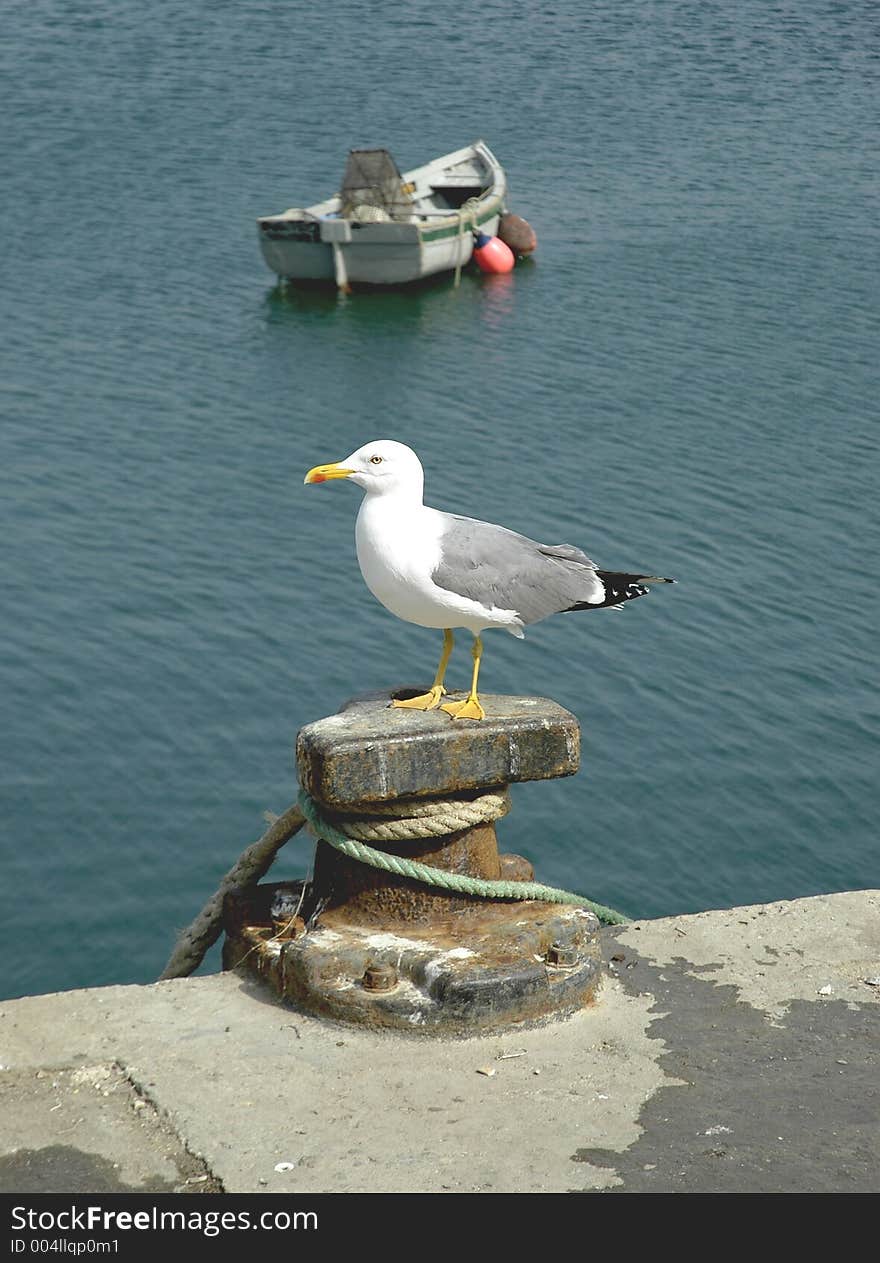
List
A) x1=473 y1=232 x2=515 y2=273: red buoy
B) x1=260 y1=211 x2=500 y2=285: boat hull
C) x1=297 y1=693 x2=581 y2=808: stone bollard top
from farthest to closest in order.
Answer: x1=473 y1=232 x2=515 y2=273: red buoy < x1=260 y1=211 x2=500 y2=285: boat hull < x1=297 y1=693 x2=581 y2=808: stone bollard top

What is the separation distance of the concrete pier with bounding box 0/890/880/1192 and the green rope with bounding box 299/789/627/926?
43cm

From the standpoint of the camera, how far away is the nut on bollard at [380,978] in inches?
205

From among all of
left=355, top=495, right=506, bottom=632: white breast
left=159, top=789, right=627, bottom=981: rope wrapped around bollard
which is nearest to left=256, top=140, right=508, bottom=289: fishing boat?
left=355, top=495, right=506, bottom=632: white breast

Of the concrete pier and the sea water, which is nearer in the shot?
the concrete pier

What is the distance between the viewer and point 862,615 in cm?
1700

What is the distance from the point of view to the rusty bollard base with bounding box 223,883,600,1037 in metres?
5.18

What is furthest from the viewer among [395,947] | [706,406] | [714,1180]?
[706,406]

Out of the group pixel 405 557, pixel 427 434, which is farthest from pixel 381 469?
pixel 427 434

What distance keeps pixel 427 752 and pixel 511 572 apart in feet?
2.65

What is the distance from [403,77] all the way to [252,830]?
29.8 meters

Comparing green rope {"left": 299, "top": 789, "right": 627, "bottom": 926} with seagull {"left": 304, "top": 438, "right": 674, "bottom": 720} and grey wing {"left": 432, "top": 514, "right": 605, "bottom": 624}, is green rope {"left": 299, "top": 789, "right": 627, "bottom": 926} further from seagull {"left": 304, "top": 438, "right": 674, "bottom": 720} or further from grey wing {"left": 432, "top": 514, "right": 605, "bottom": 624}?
grey wing {"left": 432, "top": 514, "right": 605, "bottom": 624}

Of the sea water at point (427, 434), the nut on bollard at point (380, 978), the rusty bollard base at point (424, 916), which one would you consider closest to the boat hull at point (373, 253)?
the sea water at point (427, 434)

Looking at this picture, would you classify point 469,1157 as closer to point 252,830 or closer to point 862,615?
point 252,830
